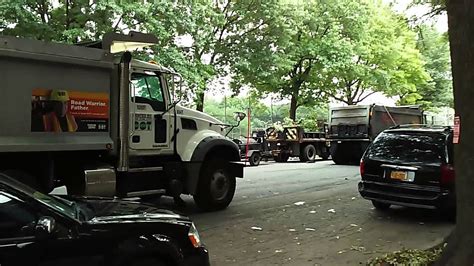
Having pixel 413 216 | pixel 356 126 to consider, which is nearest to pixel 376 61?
pixel 356 126

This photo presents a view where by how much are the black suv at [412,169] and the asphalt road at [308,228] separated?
18.2 inches

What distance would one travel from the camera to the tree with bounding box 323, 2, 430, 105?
98.2 feet

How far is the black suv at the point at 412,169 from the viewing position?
27.2ft

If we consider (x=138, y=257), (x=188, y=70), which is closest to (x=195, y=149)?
(x=138, y=257)

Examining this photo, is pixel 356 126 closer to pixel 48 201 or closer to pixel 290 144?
pixel 290 144

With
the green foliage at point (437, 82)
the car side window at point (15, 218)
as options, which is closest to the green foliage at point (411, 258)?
the car side window at point (15, 218)

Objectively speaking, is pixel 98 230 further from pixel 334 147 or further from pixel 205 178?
pixel 334 147

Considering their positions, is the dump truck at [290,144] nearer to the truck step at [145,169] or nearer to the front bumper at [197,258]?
the truck step at [145,169]

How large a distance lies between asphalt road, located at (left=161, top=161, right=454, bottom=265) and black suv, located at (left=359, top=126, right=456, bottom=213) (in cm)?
46

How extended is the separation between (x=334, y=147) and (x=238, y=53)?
661 centimetres

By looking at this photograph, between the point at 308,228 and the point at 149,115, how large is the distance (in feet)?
11.0

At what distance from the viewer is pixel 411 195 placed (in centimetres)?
852

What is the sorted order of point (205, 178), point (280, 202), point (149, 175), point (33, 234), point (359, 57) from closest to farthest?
point (33, 234) → point (149, 175) → point (205, 178) → point (280, 202) → point (359, 57)

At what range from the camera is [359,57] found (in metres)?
32.6
